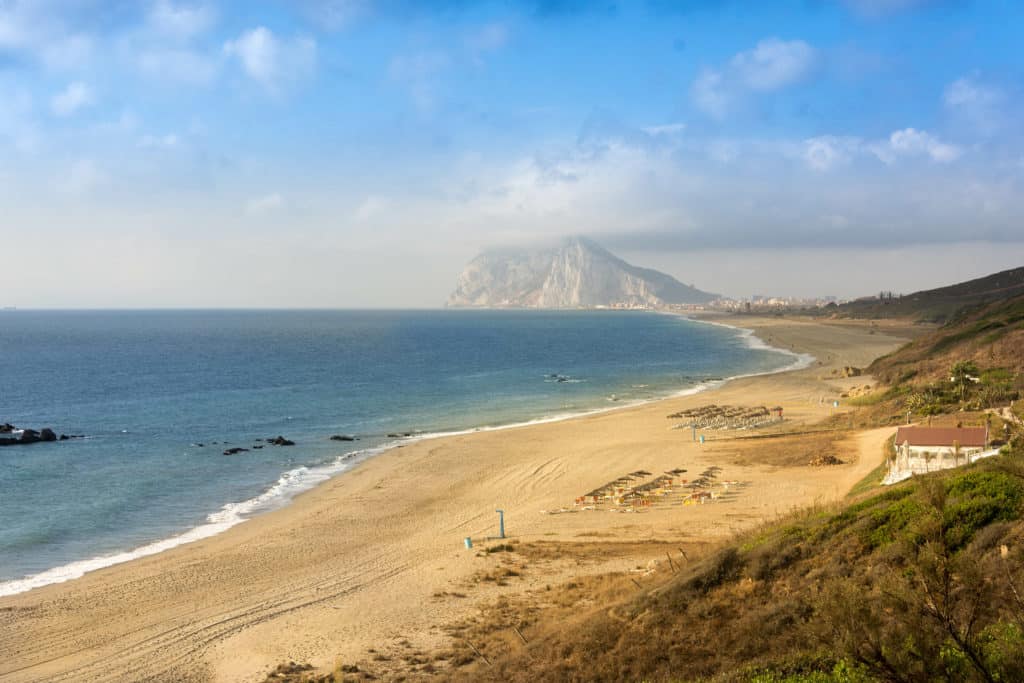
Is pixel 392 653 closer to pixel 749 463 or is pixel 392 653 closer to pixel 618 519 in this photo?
pixel 618 519

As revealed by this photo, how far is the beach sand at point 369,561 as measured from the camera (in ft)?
57.1

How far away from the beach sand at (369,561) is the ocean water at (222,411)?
306 centimetres

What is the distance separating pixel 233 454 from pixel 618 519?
25.1 m

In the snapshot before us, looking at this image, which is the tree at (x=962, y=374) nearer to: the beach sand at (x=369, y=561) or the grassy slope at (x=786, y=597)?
the beach sand at (x=369, y=561)

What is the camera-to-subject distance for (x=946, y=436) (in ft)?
76.6

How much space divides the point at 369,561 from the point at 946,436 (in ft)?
63.0

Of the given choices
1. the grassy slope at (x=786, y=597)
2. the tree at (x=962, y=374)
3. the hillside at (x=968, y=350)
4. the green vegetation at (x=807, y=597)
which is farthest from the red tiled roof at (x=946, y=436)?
the hillside at (x=968, y=350)

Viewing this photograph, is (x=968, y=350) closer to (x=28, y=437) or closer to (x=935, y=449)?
(x=935, y=449)

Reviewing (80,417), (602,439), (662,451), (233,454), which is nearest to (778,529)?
(662,451)

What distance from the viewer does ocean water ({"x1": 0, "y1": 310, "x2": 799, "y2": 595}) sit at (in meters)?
28.8

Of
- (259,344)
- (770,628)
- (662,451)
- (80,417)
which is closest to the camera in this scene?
(770,628)

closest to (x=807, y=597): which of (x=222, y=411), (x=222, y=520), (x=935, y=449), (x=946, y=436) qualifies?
(x=935, y=449)

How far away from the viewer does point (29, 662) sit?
17.0 m

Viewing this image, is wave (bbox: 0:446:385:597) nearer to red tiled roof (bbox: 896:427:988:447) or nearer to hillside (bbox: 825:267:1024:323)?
red tiled roof (bbox: 896:427:988:447)
